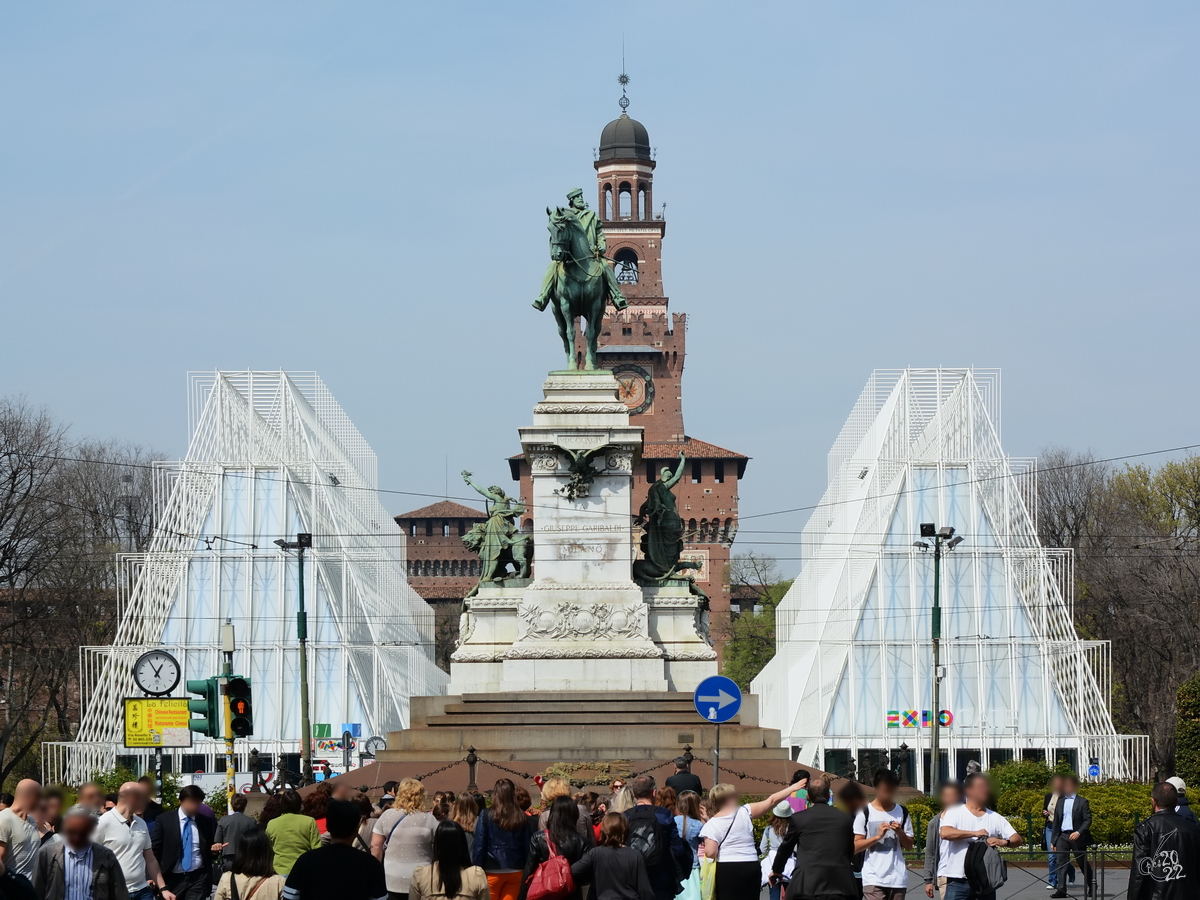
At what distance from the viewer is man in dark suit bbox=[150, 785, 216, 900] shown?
810 inches

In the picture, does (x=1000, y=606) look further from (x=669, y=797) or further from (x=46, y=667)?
(x=669, y=797)

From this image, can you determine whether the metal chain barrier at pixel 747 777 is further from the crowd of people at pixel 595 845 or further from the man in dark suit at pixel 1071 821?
the crowd of people at pixel 595 845

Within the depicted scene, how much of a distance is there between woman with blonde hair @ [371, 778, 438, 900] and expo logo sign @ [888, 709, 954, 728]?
52.9 metres

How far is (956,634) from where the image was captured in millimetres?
77750

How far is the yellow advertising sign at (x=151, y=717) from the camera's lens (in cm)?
2931

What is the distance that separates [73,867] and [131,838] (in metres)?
2.15

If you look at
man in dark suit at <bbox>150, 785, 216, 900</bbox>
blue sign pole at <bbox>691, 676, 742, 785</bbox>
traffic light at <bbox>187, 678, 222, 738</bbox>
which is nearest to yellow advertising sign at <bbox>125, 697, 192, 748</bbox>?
traffic light at <bbox>187, 678, 222, 738</bbox>

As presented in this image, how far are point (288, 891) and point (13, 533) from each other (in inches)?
1935

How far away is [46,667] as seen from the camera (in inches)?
2849

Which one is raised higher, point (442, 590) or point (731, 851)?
point (442, 590)

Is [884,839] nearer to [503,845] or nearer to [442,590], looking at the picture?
[503,845]

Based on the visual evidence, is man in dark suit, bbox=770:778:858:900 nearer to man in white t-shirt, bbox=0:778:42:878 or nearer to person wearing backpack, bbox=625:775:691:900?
person wearing backpack, bbox=625:775:691:900

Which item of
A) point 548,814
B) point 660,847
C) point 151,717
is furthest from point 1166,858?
point 151,717

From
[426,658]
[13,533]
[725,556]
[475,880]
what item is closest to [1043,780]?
[13,533]
